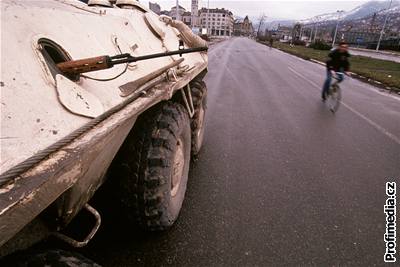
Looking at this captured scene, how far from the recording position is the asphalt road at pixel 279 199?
246cm

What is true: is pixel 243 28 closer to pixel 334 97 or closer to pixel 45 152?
pixel 334 97

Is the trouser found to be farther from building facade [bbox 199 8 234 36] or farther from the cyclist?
building facade [bbox 199 8 234 36]

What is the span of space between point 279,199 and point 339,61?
5.95 metres

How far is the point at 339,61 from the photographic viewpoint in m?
7.90

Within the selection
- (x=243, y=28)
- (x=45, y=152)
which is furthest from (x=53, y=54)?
(x=243, y=28)

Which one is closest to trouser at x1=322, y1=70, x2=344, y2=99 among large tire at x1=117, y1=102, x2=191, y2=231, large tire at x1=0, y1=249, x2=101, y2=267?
large tire at x1=117, y1=102, x2=191, y2=231

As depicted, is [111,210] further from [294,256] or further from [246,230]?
[294,256]

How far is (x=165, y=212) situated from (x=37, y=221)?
3.54 ft

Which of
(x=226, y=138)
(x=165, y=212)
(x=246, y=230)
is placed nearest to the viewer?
(x=165, y=212)

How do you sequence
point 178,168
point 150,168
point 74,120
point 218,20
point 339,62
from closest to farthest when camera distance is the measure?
point 74,120
point 150,168
point 178,168
point 339,62
point 218,20

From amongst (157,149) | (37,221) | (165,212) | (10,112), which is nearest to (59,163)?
(10,112)

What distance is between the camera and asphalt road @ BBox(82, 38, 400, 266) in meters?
2.46

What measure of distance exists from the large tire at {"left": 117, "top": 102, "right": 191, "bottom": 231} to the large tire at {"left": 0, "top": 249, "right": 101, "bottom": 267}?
89 centimetres

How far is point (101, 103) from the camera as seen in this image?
5.53 ft
